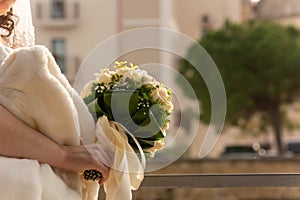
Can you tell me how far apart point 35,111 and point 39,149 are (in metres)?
0.06

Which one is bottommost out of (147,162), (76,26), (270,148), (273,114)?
(270,148)

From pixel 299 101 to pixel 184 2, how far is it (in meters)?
5.51

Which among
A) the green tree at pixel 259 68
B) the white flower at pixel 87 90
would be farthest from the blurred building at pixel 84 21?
the white flower at pixel 87 90

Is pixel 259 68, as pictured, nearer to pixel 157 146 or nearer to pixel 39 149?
pixel 157 146

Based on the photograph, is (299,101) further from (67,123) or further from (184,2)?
(67,123)

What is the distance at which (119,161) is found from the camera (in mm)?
1346

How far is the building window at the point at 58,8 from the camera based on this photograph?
1794cm

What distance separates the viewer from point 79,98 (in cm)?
136

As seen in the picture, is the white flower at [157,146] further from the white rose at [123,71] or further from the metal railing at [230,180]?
the metal railing at [230,180]

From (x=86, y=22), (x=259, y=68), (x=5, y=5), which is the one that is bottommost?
(x=259, y=68)

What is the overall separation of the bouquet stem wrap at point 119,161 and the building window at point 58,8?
16.7 meters

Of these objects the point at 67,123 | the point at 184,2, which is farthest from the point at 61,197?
the point at 184,2

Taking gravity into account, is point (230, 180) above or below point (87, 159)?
below

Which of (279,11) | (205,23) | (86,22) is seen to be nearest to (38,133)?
(86,22)
